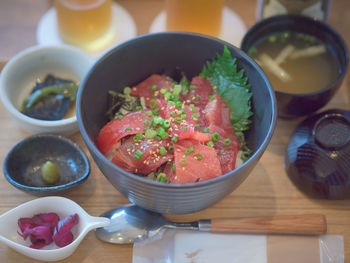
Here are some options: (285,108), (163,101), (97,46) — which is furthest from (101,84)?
(285,108)

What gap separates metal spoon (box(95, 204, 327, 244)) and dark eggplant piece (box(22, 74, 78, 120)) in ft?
1.72

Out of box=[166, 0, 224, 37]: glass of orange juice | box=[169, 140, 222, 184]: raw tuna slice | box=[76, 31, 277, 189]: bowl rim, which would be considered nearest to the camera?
box=[76, 31, 277, 189]: bowl rim

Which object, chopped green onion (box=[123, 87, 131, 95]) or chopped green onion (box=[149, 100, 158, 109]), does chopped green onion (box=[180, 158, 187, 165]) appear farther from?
chopped green onion (box=[123, 87, 131, 95])

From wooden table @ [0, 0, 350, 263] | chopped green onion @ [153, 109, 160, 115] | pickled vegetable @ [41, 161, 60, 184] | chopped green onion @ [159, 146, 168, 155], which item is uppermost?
chopped green onion @ [153, 109, 160, 115]

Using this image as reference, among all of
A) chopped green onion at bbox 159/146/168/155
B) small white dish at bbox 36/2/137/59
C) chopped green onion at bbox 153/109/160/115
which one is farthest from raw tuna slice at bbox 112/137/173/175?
small white dish at bbox 36/2/137/59

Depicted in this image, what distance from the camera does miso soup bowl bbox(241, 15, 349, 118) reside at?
1602 millimetres

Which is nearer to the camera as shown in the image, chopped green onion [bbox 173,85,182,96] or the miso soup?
chopped green onion [bbox 173,85,182,96]

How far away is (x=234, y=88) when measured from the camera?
5.13ft

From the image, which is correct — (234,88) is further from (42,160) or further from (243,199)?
(42,160)

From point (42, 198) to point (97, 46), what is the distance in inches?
34.1

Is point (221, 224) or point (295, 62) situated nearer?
point (221, 224)

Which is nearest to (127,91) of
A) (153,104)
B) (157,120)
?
(153,104)

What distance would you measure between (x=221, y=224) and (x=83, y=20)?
3.57ft

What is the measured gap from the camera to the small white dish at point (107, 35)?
2.02m
